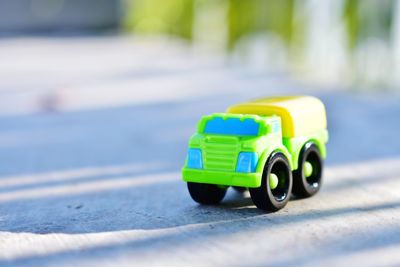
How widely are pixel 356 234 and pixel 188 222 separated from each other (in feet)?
1.45

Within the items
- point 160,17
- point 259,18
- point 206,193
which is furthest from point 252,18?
point 206,193

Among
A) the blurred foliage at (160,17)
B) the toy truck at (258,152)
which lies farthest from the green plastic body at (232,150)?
the blurred foliage at (160,17)

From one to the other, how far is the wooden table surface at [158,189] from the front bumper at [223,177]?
0.10m

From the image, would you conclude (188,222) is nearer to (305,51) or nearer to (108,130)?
(108,130)

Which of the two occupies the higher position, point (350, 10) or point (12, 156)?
point (350, 10)

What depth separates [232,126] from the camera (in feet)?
6.15

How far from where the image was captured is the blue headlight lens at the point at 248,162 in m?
1.80

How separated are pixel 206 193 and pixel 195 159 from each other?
0.13 metres

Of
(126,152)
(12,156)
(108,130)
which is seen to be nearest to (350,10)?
(108,130)

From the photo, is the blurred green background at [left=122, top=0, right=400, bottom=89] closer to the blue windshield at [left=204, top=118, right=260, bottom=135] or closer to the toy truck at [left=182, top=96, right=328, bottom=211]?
the toy truck at [left=182, top=96, right=328, bottom=211]

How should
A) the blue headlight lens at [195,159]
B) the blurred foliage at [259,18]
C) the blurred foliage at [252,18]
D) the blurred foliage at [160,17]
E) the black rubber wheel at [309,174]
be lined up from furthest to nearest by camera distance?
the blurred foliage at [160,17]
the blurred foliage at [259,18]
the blurred foliage at [252,18]
the black rubber wheel at [309,174]
the blue headlight lens at [195,159]

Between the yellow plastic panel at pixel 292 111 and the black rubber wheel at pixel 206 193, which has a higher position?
the yellow plastic panel at pixel 292 111

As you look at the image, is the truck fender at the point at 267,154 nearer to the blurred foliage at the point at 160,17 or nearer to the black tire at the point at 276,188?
the black tire at the point at 276,188

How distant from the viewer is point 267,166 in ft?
5.98
